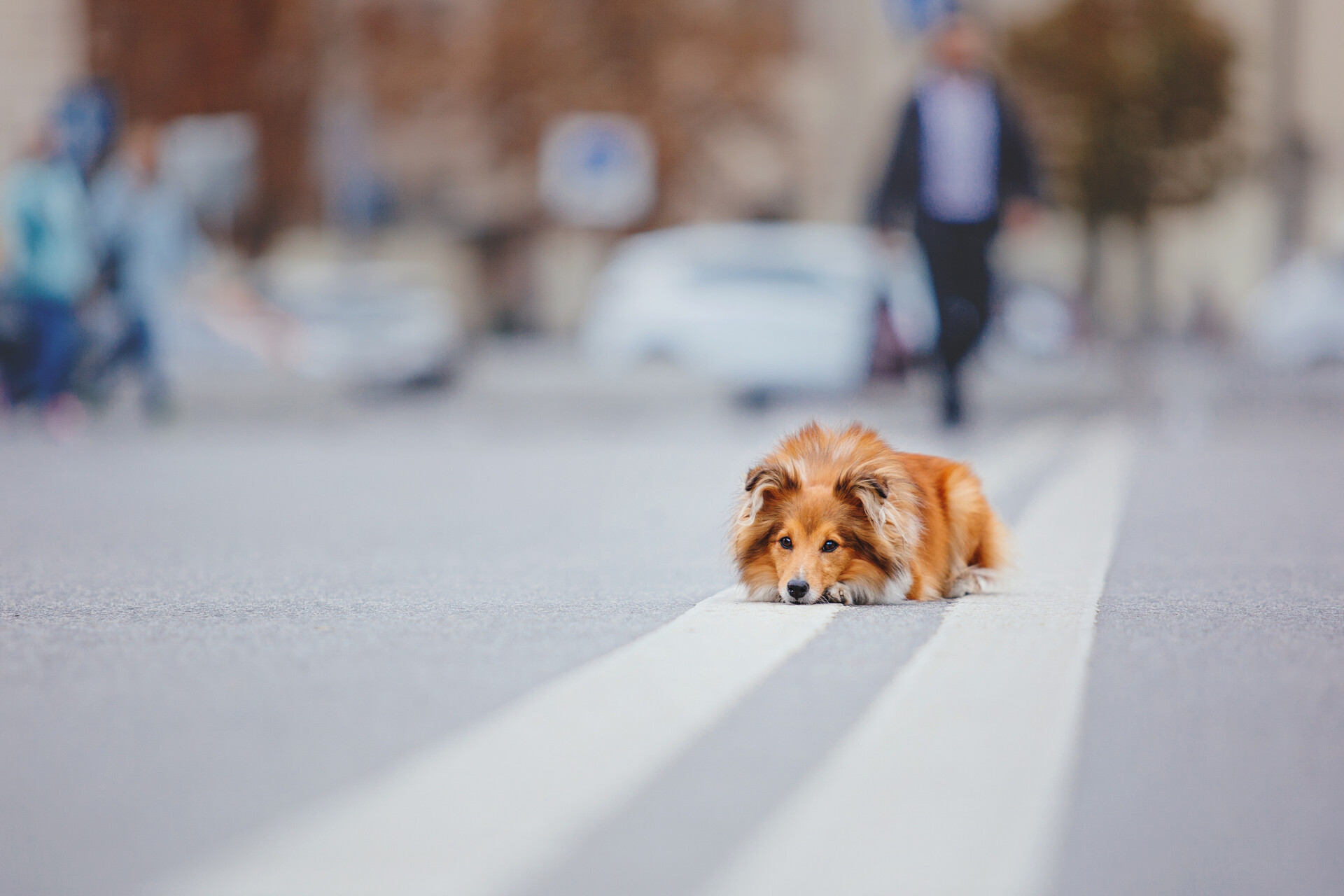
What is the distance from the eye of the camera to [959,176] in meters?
11.2

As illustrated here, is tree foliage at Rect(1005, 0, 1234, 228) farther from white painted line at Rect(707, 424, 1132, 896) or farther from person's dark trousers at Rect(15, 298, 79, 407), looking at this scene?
white painted line at Rect(707, 424, 1132, 896)

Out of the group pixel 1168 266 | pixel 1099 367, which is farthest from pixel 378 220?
pixel 1099 367

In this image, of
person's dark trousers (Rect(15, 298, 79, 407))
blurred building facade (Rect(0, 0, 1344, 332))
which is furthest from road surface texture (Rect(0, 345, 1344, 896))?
blurred building facade (Rect(0, 0, 1344, 332))

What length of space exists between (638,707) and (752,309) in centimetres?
1398

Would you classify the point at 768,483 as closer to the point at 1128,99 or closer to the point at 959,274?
the point at 959,274

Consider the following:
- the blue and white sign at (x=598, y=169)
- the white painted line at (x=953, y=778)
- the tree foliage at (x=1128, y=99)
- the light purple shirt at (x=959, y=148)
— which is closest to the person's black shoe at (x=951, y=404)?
the light purple shirt at (x=959, y=148)

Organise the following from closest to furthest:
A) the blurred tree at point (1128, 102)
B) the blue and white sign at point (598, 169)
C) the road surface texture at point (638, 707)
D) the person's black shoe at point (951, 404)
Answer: the road surface texture at point (638, 707) → the person's black shoe at point (951, 404) → the blue and white sign at point (598, 169) → the blurred tree at point (1128, 102)

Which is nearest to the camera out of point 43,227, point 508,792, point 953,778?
point 508,792

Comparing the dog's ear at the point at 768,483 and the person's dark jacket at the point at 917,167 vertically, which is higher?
the person's dark jacket at the point at 917,167

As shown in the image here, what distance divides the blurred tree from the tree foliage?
0.07 ft

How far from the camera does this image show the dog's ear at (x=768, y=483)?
536 centimetres

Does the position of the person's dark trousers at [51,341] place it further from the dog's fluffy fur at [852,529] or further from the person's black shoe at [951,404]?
the dog's fluffy fur at [852,529]

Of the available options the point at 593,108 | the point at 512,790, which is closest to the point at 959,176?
the point at 512,790

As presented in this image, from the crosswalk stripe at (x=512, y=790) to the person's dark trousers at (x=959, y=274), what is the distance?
6.78m
